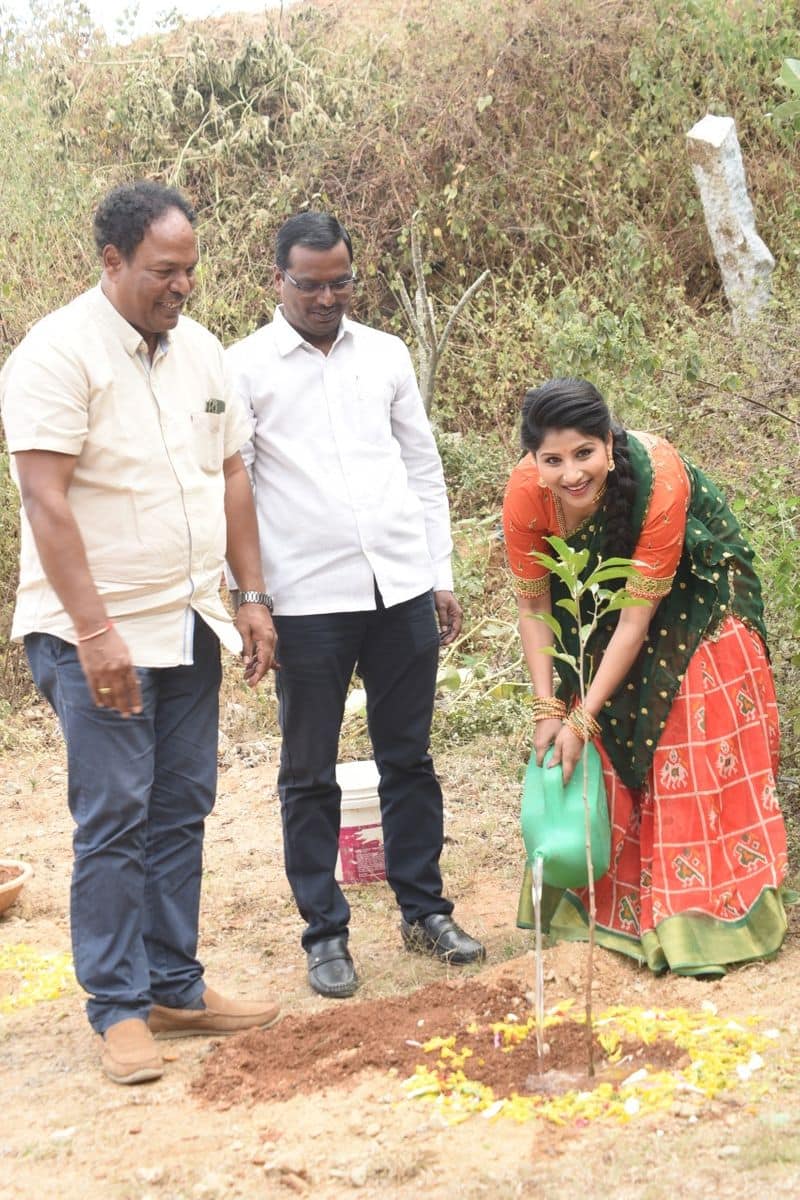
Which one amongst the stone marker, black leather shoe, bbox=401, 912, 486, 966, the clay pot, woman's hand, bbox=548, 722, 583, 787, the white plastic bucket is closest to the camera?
woman's hand, bbox=548, 722, 583, 787

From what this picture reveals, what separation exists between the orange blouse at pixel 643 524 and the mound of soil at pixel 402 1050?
105 cm

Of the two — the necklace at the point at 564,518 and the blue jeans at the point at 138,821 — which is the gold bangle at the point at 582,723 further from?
the blue jeans at the point at 138,821

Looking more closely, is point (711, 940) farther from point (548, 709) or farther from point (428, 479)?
point (428, 479)

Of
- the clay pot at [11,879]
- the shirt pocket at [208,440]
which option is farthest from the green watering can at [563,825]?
the clay pot at [11,879]

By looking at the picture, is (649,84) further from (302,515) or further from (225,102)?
(302,515)

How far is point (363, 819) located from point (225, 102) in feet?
23.4

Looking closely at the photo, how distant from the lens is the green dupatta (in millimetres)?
3475

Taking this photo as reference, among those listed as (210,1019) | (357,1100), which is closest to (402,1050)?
(357,1100)

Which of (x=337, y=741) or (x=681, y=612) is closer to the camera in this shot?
(x=681, y=612)

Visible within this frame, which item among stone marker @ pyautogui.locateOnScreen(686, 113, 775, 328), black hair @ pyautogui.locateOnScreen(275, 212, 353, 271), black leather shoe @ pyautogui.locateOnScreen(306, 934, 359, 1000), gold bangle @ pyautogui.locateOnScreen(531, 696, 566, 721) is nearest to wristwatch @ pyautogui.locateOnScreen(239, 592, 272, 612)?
gold bangle @ pyautogui.locateOnScreen(531, 696, 566, 721)

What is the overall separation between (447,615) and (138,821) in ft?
3.81

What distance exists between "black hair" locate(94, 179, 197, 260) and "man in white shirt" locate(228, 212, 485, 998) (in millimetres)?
494

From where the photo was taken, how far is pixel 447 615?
3.84 metres

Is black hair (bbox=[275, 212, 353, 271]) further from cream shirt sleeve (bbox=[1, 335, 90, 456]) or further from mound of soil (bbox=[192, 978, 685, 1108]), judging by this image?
mound of soil (bbox=[192, 978, 685, 1108])
